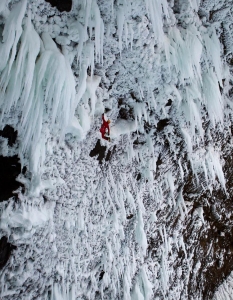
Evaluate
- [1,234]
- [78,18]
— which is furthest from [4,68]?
[1,234]

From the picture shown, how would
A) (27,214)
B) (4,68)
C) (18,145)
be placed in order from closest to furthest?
(4,68) → (18,145) → (27,214)

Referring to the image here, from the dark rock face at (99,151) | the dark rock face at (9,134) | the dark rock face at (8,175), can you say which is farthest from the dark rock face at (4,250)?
the dark rock face at (99,151)

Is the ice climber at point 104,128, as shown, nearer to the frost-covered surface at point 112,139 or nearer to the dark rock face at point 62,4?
the frost-covered surface at point 112,139

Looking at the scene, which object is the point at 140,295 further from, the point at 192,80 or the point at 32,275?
the point at 192,80

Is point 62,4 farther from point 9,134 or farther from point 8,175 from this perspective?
point 8,175

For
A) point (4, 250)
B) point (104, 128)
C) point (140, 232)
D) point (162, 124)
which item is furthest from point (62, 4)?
point (140, 232)
